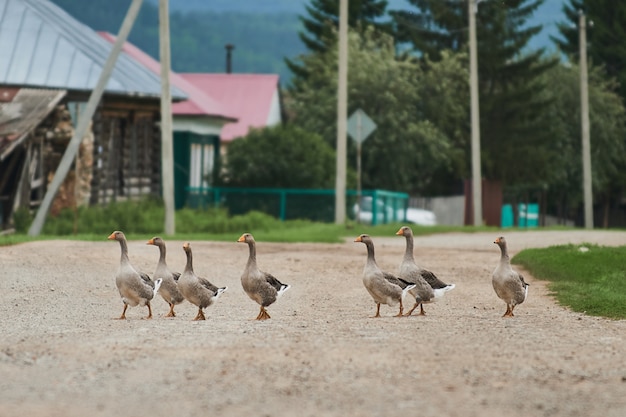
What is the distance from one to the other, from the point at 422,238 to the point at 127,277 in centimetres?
2210

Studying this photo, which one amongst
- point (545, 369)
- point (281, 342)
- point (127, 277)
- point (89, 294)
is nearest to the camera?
point (545, 369)

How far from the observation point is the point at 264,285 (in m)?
15.9

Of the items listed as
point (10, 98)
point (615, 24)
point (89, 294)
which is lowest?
point (89, 294)

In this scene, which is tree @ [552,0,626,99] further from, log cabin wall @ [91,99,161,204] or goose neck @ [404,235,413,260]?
goose neck @ [404,235,413,260]

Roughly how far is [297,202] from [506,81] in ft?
86.2

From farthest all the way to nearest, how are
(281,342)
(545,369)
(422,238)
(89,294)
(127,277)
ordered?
(422,238), (89,294), (127,277), (281,342), (545,369)

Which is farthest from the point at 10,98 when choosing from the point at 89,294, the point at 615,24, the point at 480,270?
the point at 615,24

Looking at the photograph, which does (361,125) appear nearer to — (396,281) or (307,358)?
(396,281)

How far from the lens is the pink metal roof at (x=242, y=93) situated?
70625 millimetres

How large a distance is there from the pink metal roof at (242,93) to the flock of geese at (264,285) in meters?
53.2

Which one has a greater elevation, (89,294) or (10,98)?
(10,98)

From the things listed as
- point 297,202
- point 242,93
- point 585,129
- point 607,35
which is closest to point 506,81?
point 585,129

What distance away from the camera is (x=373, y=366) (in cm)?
1152

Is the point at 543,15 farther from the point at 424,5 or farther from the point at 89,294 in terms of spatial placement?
the point at 89,294
